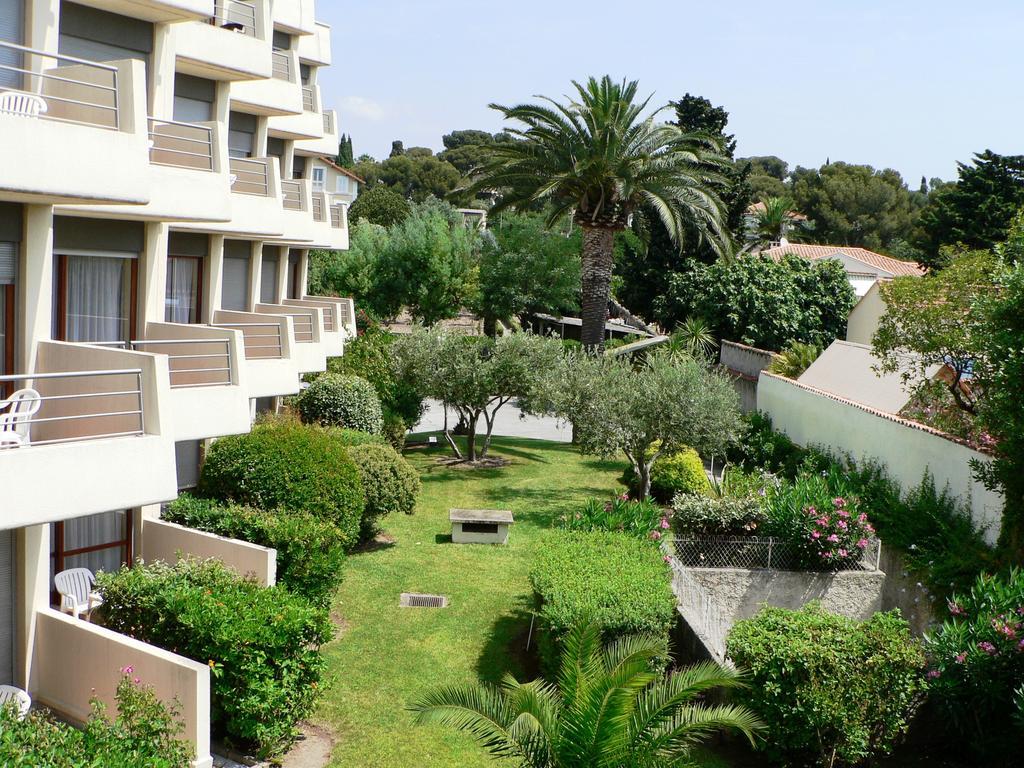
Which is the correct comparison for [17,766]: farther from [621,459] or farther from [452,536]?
[621,459]

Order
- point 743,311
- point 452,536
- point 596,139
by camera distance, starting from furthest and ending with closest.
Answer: point 743,311 < point 596,139 < point 452,536

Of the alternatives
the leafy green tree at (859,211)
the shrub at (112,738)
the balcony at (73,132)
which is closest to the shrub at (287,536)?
the shrub at (112,738)

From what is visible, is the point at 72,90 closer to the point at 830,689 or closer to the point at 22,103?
the point at 22,103

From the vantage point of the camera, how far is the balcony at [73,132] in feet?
32.2

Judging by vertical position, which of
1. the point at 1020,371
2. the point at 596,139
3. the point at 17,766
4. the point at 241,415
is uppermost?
the point at 596,139

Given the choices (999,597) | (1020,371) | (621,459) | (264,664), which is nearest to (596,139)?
(621,459)

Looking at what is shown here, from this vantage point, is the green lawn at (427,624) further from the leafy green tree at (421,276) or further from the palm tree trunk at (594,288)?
the leafy green tree at (421,276)

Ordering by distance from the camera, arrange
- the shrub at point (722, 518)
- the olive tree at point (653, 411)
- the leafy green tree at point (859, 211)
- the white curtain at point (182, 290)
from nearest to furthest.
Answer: the white curtain at point (182, 290), the shrub at point (722, 518), the olive tree at point (653, 411), the leafy green tree at point (859, 211)

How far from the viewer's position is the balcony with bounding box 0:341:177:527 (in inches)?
372

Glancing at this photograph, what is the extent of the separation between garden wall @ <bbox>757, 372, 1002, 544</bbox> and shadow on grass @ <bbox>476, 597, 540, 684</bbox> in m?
7.98

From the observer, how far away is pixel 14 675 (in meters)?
11.3

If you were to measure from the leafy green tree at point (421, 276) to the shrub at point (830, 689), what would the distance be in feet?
119

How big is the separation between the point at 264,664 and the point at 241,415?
4391 millimetres

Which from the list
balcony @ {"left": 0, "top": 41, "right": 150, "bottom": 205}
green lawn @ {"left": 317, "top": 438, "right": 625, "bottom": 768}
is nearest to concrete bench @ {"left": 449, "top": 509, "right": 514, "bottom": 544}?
green lawn @ {"left": 317, "top": 438, "right": 625, "bottom": 768}
